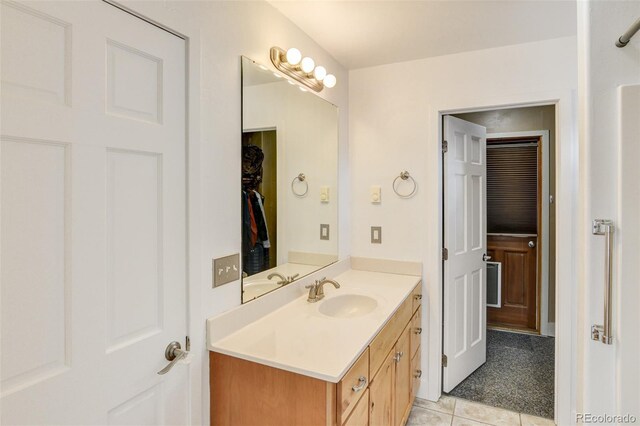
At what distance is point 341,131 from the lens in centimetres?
248

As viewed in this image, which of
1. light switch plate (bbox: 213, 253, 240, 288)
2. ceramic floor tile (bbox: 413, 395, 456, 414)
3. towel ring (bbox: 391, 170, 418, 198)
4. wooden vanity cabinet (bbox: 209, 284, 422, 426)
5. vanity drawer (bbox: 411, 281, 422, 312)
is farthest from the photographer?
towel ring (bbox: 391, 170, 418, 198)

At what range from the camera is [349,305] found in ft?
6.65

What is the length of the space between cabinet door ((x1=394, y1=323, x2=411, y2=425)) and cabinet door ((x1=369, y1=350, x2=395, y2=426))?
9 cm

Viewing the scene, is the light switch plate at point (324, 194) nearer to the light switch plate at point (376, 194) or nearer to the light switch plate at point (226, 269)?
the light switch plate at point (376, 194)

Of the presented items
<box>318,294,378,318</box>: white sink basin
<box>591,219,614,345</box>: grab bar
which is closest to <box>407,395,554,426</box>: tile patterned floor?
<box>318,294,378,318</box>: white sink basin

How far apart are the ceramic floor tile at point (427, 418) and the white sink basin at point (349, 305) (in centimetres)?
79

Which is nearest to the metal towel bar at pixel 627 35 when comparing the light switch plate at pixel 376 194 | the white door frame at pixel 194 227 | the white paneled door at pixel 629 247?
the white paneled door at pixel 629 247

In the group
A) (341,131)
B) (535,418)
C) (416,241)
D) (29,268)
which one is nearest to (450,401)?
(535,418)

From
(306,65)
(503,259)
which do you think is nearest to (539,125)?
(503,259)

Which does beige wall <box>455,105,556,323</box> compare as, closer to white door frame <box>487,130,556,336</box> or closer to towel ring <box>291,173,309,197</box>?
white door frame <box>487,130,556,336</box>

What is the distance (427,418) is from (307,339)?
51.9 inches

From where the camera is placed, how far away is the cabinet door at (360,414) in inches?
49.5

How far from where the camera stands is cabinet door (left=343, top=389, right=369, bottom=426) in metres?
1.26

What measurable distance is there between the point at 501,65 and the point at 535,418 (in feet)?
7.14
